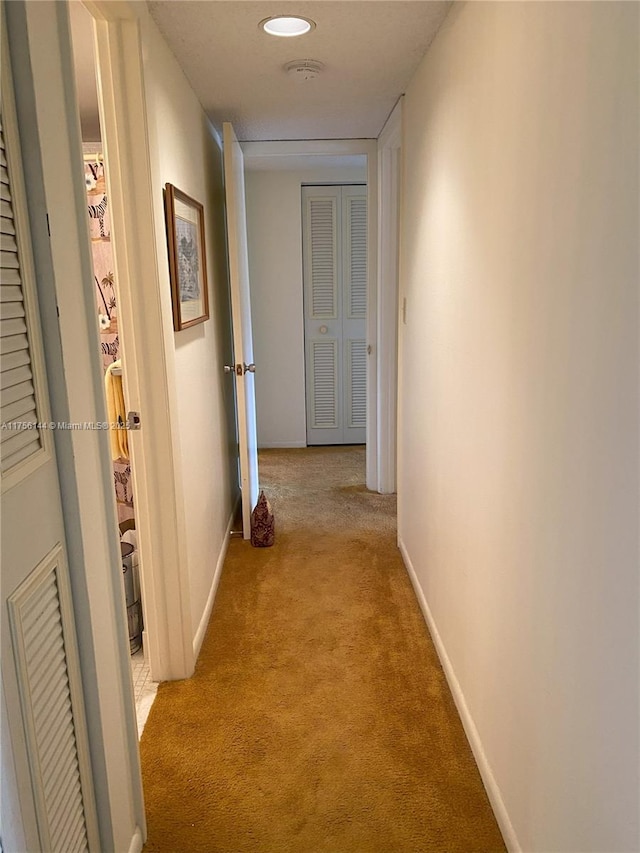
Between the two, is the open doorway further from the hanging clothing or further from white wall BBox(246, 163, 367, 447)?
white wall BBox(246, 163, 367, 447)

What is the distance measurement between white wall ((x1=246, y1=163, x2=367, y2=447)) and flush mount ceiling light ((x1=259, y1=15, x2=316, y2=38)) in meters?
2.78

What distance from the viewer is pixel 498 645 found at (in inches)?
62.1

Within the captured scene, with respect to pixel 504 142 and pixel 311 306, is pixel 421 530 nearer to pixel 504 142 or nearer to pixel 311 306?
pixel 504 142

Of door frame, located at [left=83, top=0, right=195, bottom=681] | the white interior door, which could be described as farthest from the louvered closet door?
the white interior door

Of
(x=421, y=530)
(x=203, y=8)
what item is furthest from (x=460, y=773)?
(x=203, y=8)

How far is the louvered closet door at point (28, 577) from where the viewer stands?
94 cm

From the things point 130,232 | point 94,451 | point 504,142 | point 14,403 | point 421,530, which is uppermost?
point 504,142

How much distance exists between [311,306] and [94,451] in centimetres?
392

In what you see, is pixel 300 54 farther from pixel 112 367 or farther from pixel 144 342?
pixel 112 367

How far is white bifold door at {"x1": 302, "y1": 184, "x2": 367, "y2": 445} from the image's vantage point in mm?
4844

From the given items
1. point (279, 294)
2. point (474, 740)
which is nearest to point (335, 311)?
point (279, 294)

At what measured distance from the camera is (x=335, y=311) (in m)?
5.05

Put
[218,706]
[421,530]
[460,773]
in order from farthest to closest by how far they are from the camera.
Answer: [421,530], [218,706], [460,773]

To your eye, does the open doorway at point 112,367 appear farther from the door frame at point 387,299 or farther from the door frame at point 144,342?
the door frame at point 387,299
